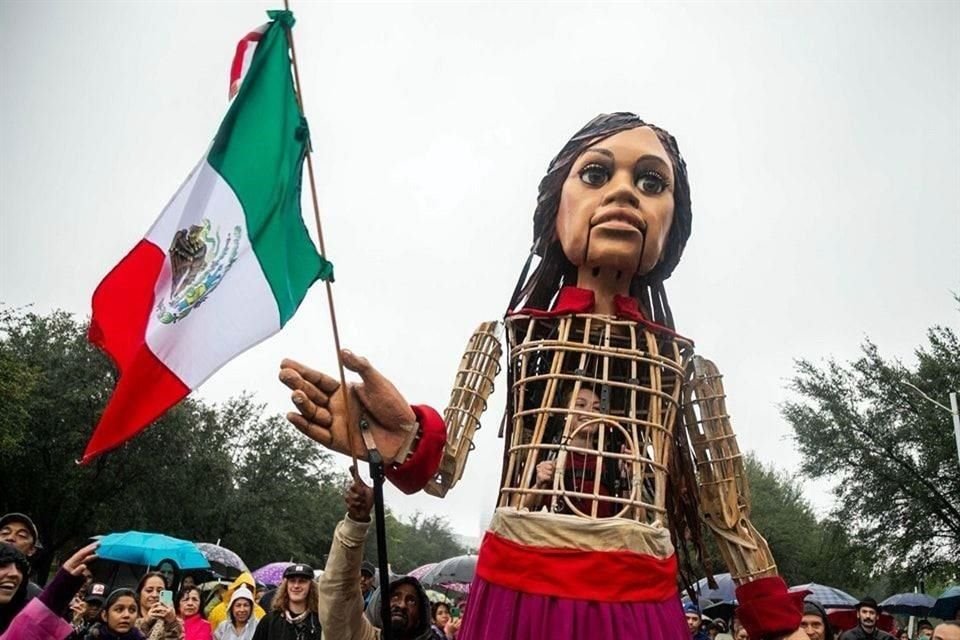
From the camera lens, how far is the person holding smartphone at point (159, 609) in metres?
5.01

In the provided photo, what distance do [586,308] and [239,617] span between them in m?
4.51

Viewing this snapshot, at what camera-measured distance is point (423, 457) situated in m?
2.85

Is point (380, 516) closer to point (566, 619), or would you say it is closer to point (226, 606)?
point (566, 619)

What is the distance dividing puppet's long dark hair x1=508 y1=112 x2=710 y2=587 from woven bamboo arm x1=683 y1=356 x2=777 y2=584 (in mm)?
71

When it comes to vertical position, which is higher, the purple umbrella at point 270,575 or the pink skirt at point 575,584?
the purple umbrella at point 270,575

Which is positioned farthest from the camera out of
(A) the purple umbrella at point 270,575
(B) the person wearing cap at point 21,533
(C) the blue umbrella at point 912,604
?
(A) the purple umbrella at point 270,575

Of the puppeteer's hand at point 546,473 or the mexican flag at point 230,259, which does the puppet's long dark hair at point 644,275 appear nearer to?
the puppeteer's hand at point 546,473

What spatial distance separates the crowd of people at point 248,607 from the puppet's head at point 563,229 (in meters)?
1.33

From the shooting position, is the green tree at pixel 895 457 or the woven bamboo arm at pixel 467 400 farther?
the green tree at pixel 895 457

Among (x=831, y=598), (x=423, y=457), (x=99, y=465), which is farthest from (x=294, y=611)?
(x=99, y=465)

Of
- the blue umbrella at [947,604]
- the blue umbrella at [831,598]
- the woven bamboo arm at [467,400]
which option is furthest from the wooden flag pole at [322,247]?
the blue umbrella at [831,598]

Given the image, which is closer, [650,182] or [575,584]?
[575,584]

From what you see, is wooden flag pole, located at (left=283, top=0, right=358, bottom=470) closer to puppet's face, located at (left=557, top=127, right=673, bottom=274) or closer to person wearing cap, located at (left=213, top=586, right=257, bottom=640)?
puppet's face, located at (left=557, top=127, right=673, bottom=274)

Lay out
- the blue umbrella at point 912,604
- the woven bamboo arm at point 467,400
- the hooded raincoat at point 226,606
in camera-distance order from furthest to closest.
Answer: the blue umbrella at point 912,604 < the hooded raincoat at point 226,606 < the woven bamboo arm at point 467,400
